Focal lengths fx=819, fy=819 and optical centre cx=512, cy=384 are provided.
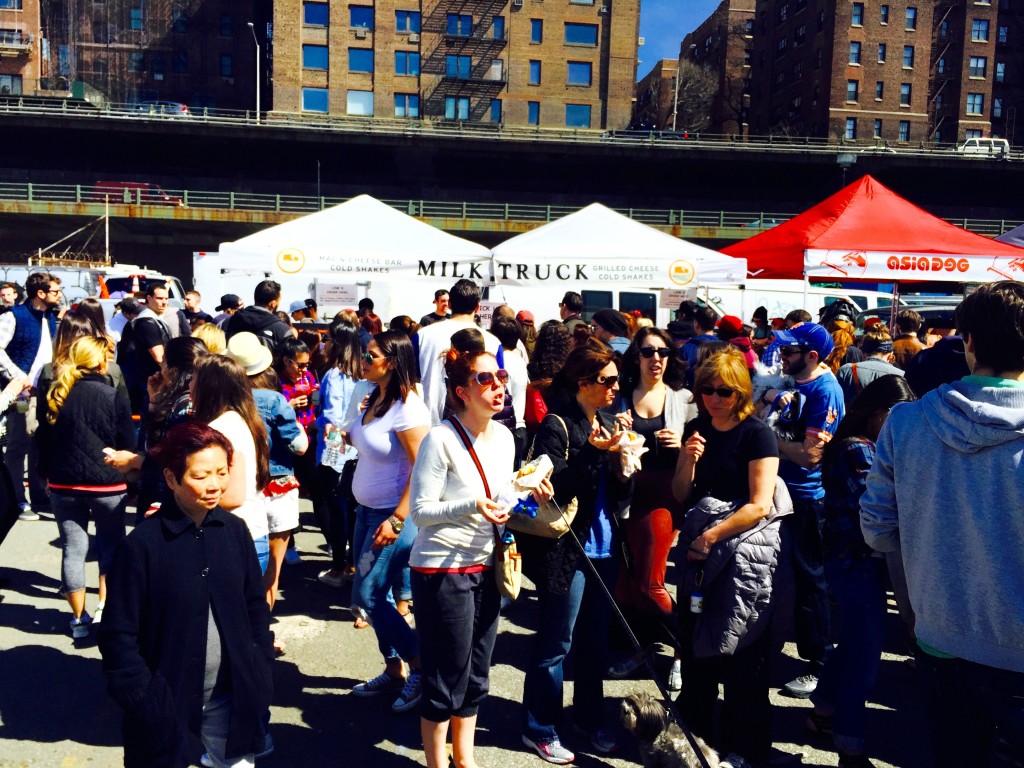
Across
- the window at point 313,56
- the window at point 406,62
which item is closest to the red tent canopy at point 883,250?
the window at point 406,62

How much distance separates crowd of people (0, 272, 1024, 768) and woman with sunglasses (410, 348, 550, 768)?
1cm

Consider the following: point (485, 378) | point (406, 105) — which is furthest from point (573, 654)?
point (406, 105)

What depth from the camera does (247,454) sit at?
12.0 feet

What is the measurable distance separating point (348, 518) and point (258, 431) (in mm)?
2506

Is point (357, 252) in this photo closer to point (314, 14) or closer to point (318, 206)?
point (318, 206)

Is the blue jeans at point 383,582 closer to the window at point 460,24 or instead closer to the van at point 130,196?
the van at point 130,196

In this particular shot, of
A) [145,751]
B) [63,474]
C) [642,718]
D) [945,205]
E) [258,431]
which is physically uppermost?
[945,205]

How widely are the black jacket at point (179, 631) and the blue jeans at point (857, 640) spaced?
2.51 meters

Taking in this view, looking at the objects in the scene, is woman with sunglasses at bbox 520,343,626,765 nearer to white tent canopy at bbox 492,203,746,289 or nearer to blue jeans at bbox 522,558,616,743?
blue jeans at bbox 522,558,616,743

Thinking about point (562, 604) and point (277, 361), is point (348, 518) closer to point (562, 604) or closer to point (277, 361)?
point (277, 361)

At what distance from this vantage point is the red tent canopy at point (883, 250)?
900 cm

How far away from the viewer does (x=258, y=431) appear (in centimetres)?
376

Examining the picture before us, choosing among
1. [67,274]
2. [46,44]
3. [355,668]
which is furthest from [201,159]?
[355,668]

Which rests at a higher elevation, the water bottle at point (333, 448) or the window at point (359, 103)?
the window at point (359, 103)
